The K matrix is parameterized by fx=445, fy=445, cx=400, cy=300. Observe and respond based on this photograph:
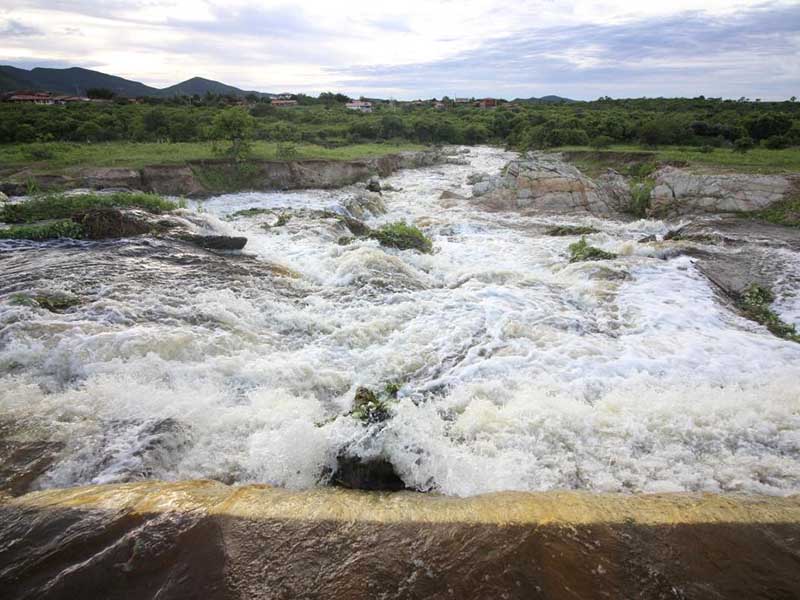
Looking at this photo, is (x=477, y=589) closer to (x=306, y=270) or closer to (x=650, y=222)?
(x=306, y=270)

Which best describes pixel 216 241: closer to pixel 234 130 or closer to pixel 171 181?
pixel 171 181

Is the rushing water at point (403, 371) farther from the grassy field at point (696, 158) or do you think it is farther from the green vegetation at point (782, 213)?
the grassy field at point (696, 158)

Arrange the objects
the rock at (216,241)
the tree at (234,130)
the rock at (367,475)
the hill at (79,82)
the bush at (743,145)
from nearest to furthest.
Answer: the rock at (367,475), the rock at (216,241), the tree at (234,130), the bush at (743,145), the hill at (79,82)

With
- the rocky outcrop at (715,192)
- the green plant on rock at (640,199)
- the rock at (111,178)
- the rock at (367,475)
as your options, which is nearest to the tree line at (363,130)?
the rock at (111,178)

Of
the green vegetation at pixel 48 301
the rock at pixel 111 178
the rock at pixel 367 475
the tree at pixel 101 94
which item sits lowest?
the rock at pixel 367 475

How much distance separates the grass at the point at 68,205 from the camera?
488 inches

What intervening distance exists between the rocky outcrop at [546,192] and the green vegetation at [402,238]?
23.8ft

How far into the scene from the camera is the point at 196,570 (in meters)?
3.08

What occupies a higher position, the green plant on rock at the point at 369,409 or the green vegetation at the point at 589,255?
the green vegetation at the point at 589,255

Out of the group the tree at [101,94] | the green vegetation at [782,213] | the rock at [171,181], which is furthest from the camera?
the tree at [101,94]

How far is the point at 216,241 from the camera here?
38.0 feet

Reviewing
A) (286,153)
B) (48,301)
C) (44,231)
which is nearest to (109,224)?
(44,231)

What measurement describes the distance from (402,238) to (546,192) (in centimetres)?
912

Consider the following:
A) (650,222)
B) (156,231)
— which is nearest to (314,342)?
(156,231)
